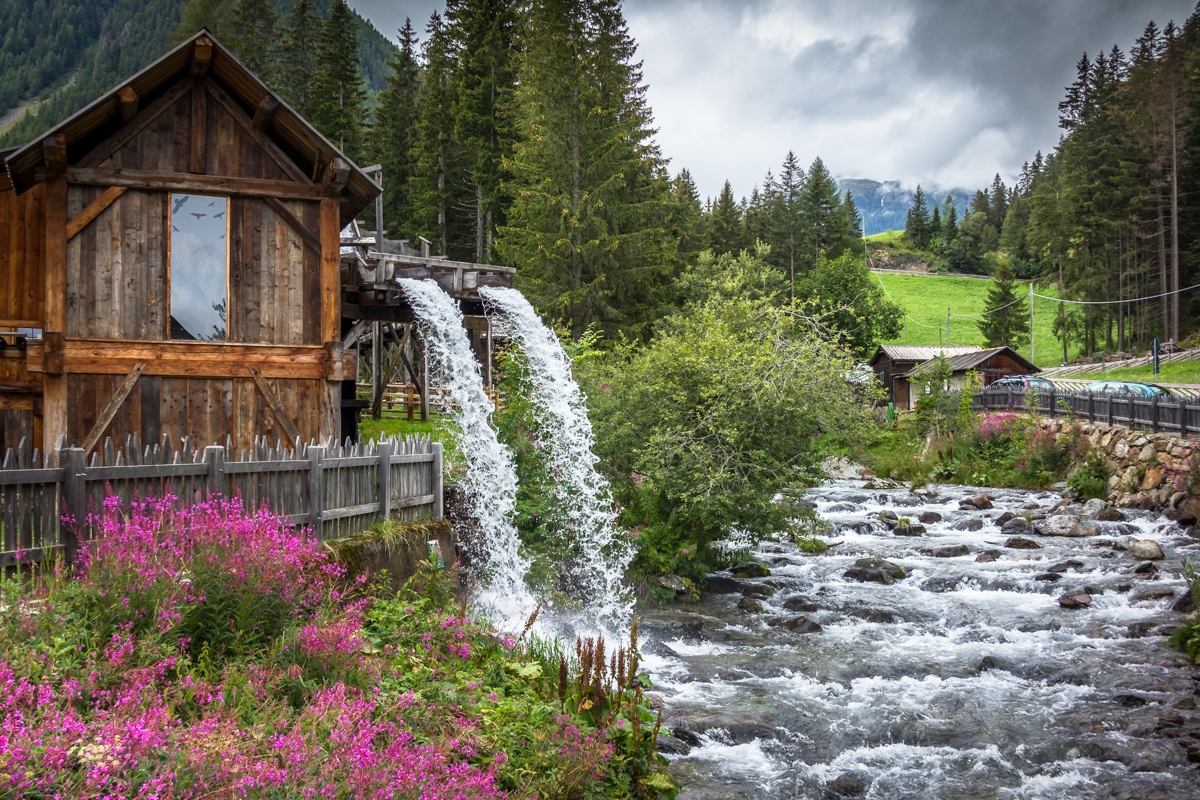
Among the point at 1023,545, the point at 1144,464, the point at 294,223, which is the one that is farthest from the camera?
the point at 1144,464

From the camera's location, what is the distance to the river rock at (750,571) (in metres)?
15.8

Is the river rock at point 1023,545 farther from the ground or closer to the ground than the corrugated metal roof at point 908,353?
closer to the ground

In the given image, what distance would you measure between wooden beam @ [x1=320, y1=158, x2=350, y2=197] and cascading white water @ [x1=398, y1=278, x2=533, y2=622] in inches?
104

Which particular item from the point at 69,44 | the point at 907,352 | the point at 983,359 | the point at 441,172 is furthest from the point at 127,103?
the point at 69,44

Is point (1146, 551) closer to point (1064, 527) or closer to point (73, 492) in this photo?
point (1064, 527)

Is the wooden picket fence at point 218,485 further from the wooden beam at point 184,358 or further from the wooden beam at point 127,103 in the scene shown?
the wooden beam at point 127,103

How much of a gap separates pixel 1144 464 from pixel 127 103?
25.7 metres

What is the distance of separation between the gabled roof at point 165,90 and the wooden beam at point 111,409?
3.07 meters

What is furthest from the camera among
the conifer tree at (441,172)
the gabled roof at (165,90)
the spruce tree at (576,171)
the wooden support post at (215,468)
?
the conifer tree at (441,172)

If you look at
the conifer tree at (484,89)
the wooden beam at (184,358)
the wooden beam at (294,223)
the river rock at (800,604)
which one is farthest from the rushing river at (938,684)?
the conifer tree at (484,89)

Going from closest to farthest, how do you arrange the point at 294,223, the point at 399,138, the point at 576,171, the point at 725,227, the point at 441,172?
the point at 294,223 < the point at 576,171 < the point at 441,172 < the point at 399,138 < the point at 725,227

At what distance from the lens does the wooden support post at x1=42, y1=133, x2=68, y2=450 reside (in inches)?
420

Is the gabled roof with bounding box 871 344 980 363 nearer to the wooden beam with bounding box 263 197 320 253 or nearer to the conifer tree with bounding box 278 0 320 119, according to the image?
the conifer tree with bounding box 278 0 320 119

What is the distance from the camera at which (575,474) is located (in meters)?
13.6
